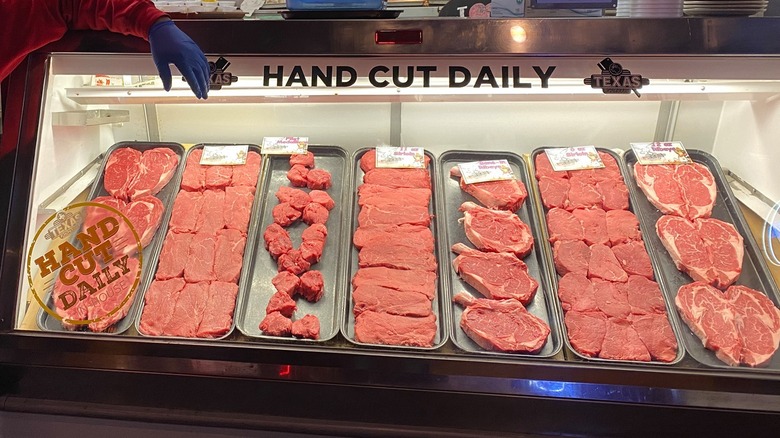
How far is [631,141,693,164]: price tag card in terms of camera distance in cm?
262

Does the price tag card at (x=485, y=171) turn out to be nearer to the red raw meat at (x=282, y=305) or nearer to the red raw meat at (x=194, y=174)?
the red raw meat at (x=282, y=305)

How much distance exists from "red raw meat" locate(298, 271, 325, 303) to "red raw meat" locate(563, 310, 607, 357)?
0.96 meters

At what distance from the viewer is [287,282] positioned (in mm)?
2186

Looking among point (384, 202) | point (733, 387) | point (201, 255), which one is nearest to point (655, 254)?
point (733, 387)

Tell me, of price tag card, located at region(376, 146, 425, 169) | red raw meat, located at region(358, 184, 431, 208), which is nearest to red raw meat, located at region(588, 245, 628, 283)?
red raw meat, located at region(358, 184, 431, 208)

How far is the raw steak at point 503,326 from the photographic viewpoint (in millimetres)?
1916

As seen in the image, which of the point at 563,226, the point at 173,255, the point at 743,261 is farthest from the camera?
the point at 563,226

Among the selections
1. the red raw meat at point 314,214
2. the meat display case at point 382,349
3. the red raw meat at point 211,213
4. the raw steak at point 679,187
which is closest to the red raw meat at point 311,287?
the meat display case at point 382,349

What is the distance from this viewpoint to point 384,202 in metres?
2.58

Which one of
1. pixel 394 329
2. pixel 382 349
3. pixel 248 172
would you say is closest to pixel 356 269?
pixel 394 329

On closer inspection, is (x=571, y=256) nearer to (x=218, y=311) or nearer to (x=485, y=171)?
(x=485, y=171)

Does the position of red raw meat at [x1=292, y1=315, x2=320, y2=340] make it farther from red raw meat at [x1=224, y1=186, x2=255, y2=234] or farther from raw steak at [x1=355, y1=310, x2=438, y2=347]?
red raw meat at [x1=224, y1=186, x2=255, y2=234]

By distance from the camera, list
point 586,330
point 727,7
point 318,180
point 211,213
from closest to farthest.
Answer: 1. point 727,7
2. point 586,330
3. point 211,213
4. point 318,180

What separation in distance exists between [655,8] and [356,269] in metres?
1.52
